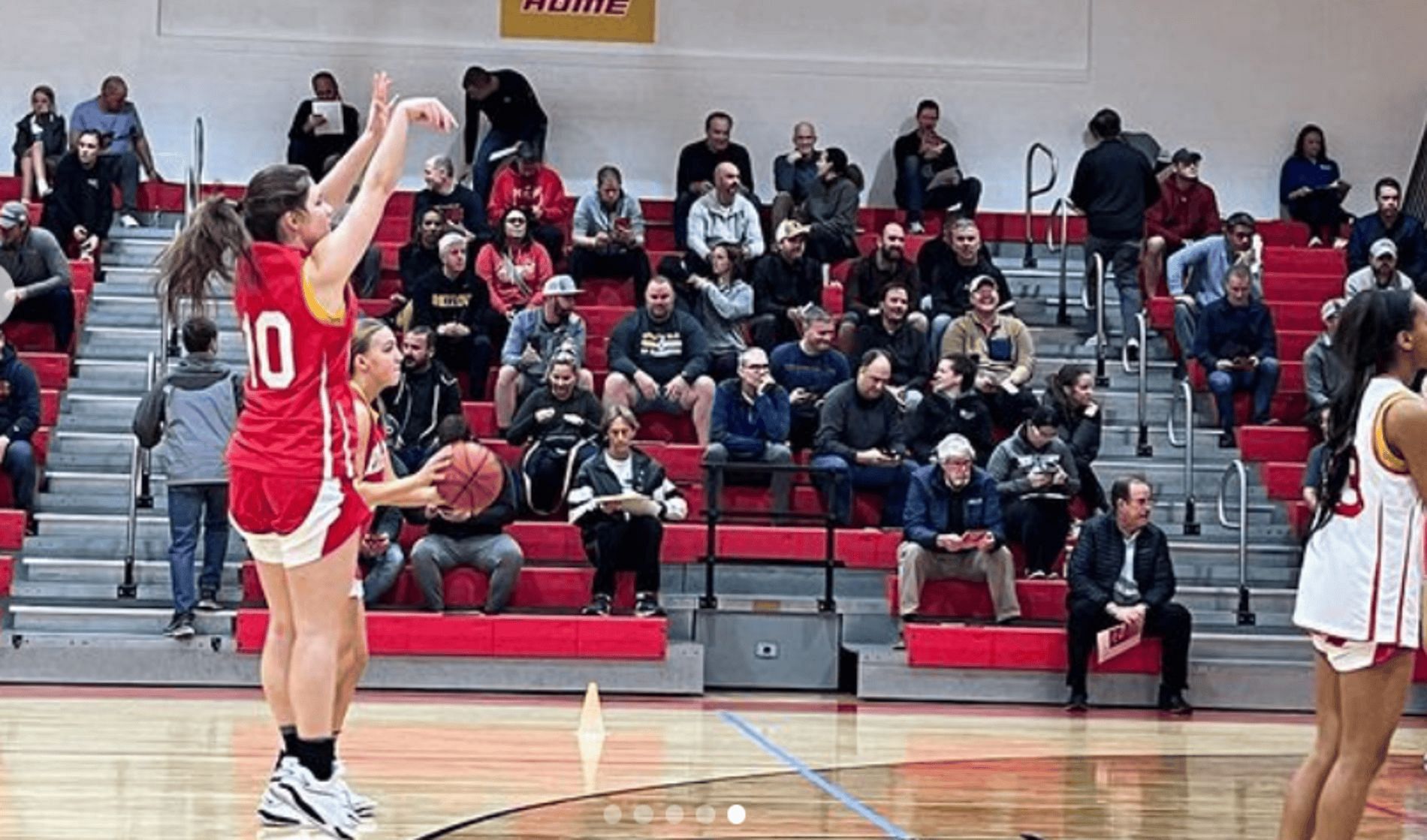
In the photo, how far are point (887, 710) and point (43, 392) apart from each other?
6977mm

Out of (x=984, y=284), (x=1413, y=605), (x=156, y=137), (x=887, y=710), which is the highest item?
(x=156, y=137)

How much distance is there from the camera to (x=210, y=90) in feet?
66.3

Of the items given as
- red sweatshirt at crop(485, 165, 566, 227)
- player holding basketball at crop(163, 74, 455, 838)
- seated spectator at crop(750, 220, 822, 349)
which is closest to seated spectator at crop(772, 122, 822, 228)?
red sweatshirt at crop(485, 165, 566, 227)

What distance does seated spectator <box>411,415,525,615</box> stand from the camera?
43.7 feet

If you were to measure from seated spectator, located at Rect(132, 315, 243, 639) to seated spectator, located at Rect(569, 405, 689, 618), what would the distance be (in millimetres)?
2181

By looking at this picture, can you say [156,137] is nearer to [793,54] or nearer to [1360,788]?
[793,54]

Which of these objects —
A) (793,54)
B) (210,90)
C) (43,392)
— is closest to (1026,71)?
(793,54)

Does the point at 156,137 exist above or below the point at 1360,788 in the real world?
above

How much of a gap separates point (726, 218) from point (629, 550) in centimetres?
476

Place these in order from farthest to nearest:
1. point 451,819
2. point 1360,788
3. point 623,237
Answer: point 623,237 → point 451,819 → point 1360,788

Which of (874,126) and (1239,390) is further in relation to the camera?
(874,126)

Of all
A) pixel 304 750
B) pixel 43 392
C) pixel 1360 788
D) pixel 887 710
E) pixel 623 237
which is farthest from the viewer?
pixel 623 237

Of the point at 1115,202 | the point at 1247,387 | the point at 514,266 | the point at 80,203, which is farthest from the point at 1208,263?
the point at 80,203

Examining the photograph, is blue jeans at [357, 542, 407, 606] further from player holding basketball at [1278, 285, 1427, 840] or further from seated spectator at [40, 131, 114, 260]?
player holding basketball at [1278, 285, 1427, 840]
